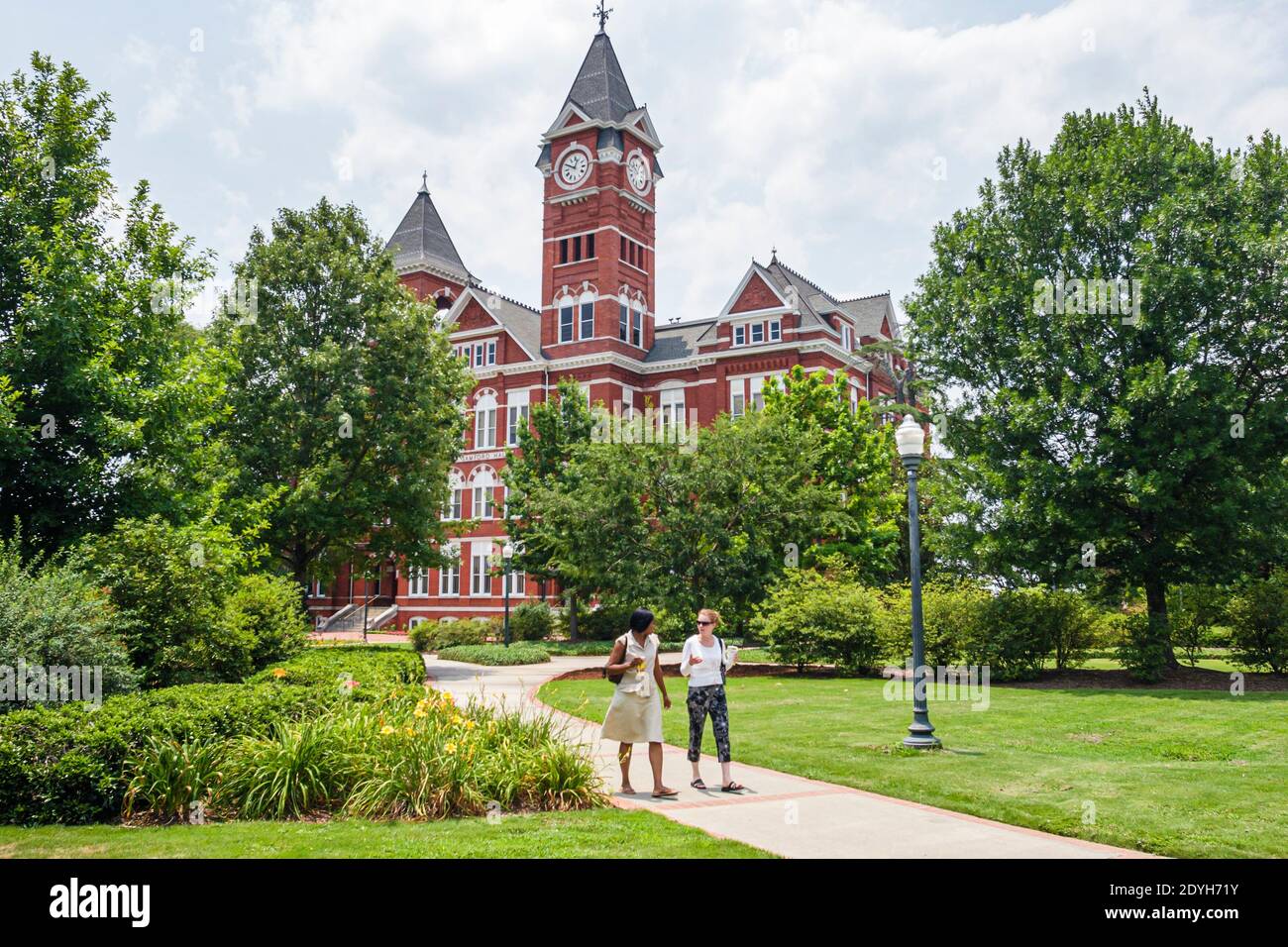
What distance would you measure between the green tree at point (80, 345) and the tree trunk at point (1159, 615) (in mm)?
20516

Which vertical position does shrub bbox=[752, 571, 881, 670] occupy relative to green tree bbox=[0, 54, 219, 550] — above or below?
below

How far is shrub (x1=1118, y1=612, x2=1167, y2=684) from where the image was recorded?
2033 centimetres

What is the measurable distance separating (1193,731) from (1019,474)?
904 centimetres

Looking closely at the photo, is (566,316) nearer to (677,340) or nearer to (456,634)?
(677,340)

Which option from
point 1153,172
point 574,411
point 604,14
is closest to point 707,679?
point 1153,172

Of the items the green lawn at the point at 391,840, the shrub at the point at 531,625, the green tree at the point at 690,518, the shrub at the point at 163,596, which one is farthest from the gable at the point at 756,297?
the green lawn at the point at 391,840

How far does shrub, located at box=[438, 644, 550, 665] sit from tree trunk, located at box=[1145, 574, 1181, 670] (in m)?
17.2

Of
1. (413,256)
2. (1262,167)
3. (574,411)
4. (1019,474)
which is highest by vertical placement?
(413,256)

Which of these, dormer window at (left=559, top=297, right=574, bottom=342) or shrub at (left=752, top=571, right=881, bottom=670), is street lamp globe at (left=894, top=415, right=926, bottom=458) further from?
dormer window at (left=559, top=297, right=574, bottom=342)

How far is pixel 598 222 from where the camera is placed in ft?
162

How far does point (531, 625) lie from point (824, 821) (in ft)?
103

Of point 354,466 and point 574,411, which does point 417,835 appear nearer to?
point 354,466

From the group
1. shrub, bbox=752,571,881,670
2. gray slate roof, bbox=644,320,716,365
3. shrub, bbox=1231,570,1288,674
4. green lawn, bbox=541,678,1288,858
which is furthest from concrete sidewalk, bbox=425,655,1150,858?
gray slate roof, bbox=644,320,716,365

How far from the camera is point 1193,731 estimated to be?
1341cm
